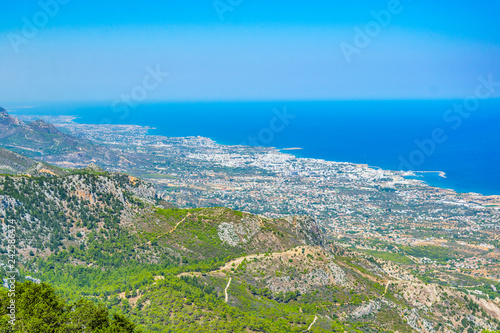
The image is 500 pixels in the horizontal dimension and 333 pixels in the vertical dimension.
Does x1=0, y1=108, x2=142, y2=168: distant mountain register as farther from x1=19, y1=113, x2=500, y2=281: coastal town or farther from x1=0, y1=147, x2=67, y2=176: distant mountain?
x1=0, y1=147, x2=67, y2=176: distant mountain

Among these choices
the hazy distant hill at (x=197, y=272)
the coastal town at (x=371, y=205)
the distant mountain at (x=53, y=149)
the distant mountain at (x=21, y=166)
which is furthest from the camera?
the distant mountain at (x=53, y=149)

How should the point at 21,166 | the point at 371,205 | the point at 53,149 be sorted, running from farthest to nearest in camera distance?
the point at 53,149 → the point at 371,205 → the point at 21,166

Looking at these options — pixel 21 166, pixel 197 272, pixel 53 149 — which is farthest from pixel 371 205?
pixel 53 149

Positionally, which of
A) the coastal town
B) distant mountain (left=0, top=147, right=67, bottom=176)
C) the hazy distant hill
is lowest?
the hazy distant hill

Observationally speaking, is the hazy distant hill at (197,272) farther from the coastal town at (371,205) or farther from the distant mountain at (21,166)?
the coastal town at (371,205)

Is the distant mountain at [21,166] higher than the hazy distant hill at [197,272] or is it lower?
higher

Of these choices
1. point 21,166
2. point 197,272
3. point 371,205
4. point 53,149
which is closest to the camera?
point 197,272

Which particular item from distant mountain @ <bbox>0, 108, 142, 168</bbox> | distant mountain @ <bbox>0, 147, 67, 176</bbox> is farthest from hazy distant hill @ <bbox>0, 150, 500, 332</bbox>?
distant mountain @ <bbox>0, 108, 142, 168</bbox>

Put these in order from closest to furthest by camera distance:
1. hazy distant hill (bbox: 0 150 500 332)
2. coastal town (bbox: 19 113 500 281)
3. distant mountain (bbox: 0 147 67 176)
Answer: hazy distant hill (bbox: 0 150 500 332)
distant mountain (bbox: 0 147 67 176)
coastal town (bbox: 19 113 500 281)

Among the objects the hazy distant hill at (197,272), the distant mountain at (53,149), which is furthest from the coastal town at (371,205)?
the hazy distant hill at (197,272)

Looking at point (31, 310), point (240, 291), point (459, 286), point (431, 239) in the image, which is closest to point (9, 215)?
point (31, 310)

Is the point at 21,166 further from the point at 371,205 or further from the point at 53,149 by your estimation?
the point at 371,205
